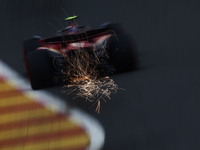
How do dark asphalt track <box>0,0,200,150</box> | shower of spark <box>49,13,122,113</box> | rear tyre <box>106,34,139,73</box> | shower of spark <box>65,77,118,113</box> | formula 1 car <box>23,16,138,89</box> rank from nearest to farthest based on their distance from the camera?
dark asphalt track <box>0,0,200,150</box> → shower of spark <box>65,77,118,113</box> → shower of spark <box>49,13,122,113</box> → formula 1 car <box>23,16,138,89</box> → rear tyre <box>106,34,139,73</box>

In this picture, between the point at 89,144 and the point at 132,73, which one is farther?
the point at 132,73

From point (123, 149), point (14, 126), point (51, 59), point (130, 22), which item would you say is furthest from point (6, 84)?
point (130, 22)

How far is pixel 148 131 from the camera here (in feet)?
10.7

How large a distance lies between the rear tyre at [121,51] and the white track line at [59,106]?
983 mm

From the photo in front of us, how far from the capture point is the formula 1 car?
14.7 ft

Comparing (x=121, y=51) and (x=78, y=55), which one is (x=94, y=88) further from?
(x=121, y=51)

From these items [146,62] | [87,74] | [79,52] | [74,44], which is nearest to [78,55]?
[79,52]

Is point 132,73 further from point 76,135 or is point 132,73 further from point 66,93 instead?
point 76,135

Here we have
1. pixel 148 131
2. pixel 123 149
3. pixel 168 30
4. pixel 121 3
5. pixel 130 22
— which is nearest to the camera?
pixel 123 149

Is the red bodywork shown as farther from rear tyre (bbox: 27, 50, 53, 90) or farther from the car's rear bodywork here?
rear tyre (bbox: 27, 50, 53, 90)

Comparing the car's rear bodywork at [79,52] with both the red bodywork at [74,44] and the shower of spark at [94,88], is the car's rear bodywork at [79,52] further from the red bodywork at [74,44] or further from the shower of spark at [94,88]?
the shower of spark at [94,88]

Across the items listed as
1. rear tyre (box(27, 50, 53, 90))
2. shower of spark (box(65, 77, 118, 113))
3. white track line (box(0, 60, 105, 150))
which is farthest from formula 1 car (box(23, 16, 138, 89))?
white track line (box(0, 60, 105, 150))

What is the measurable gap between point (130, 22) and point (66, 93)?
400 cm

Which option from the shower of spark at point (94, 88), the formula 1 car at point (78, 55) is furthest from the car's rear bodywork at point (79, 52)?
the shower of spark at point (94, 88)
